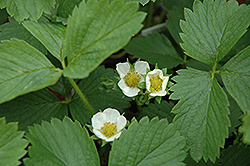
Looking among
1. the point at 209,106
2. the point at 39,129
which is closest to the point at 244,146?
the point at 209,106

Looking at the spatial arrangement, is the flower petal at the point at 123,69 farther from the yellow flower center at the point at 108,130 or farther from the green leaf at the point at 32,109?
the green leaf at the point at 32,109

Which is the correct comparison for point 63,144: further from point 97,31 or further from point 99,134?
point 97,31

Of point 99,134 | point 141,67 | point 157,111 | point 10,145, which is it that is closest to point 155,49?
point 157,111

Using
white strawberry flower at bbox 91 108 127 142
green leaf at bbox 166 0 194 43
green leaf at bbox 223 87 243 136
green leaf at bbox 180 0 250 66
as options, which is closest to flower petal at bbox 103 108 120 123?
white strawberry flower at bbox 91 108 127 142

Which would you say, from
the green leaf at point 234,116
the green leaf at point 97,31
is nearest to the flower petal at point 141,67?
the green leaf at point 97,31

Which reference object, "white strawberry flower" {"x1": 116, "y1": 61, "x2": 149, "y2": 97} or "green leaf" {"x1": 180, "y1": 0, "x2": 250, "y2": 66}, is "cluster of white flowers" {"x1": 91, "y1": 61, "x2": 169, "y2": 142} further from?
"green leaf" {"x1": 180, "y1": 0, "x2": 250, "y2": 66}

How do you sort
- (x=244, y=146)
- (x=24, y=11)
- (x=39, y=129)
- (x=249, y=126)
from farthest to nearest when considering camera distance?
1. (x=244, y=146)
2. (x=24, y=11)
3. (x=39, y=129)
4. (x=249, y=126)

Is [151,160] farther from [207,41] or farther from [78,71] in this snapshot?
[207,41]
